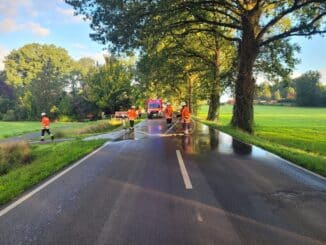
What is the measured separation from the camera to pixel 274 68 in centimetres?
3284

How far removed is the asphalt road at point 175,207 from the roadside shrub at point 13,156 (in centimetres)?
686

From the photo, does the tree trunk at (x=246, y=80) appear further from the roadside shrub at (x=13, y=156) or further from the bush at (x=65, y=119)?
the bush at (x=65, y=119)

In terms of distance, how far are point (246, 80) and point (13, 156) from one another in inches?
566

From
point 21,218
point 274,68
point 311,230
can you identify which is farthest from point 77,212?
point 274,68

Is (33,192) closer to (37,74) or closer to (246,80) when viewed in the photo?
(246,80)

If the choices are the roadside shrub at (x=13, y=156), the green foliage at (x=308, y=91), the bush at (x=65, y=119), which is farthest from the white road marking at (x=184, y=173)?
the green foliage at (x=308, y=91)

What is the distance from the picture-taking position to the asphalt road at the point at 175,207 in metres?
5.39

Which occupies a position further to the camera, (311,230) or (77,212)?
(77,212)

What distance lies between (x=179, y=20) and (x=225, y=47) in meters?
15.7

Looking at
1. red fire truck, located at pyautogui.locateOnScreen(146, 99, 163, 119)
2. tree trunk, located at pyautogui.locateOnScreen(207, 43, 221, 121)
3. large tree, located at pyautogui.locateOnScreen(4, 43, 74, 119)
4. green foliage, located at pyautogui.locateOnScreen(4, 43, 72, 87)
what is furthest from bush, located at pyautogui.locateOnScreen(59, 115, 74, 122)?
green foliage, located at pyautogui.locateOnScreen(4, 43, 72, 87)

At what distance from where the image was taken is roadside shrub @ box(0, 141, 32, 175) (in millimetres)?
16652

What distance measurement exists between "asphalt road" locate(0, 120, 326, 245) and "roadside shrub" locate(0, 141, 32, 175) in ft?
22.5

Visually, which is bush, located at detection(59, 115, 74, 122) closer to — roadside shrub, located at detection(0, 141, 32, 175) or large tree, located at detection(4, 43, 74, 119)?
large tree, located at detection(4, 43, 74, 119)

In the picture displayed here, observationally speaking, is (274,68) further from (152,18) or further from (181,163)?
(181,163)
